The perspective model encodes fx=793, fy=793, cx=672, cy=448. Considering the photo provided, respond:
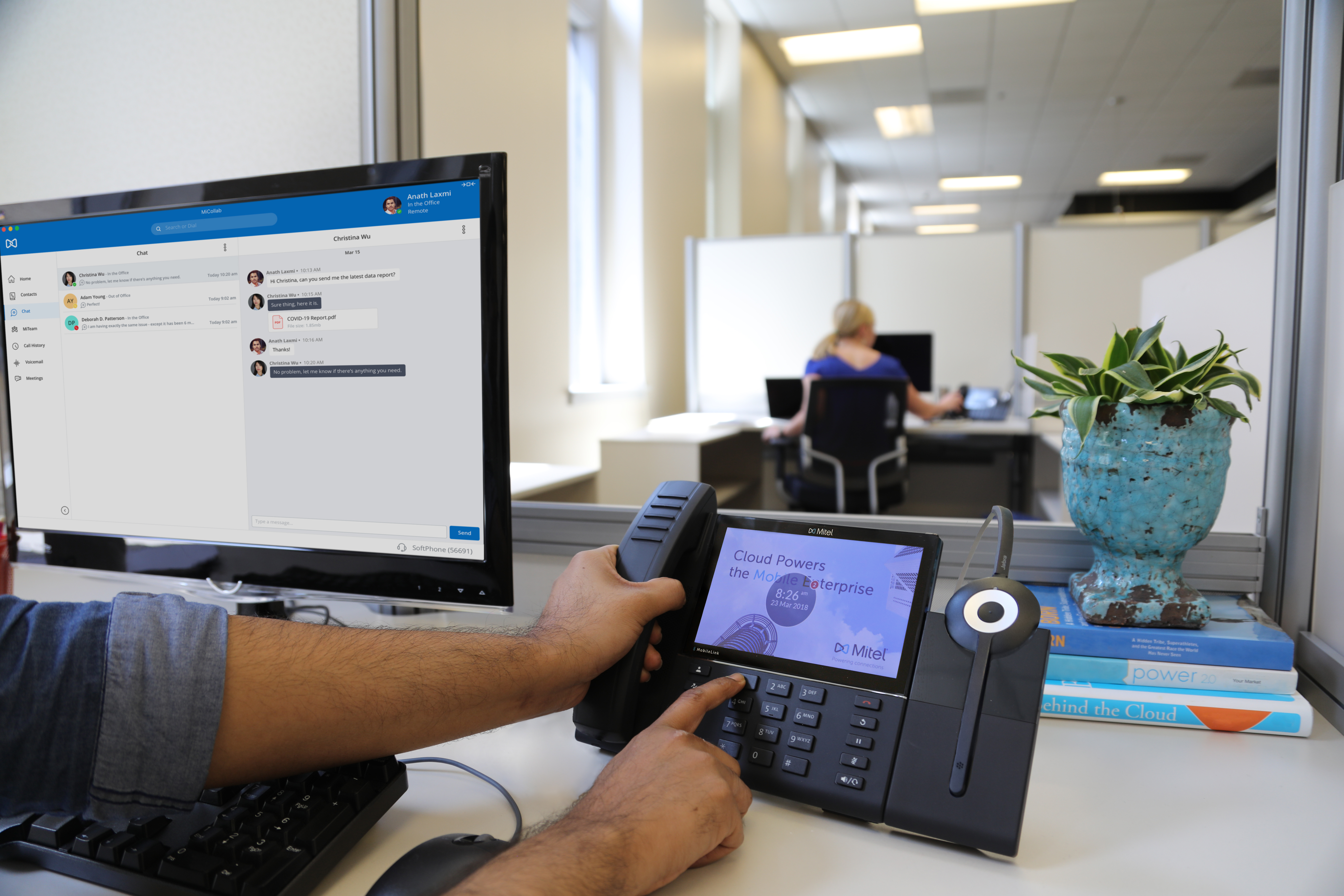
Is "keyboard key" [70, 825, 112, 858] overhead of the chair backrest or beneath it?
beneath

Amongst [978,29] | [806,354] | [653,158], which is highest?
[978,29]

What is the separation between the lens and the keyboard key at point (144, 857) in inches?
17.5

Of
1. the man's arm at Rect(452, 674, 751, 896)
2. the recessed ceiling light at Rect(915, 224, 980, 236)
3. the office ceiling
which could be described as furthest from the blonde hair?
the recessed ceiling light at Rect(915, 224, 980, 236)

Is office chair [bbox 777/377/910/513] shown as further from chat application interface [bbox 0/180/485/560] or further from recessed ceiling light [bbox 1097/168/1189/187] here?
recessed ceiling light [bbox 1097/168/1189/187]

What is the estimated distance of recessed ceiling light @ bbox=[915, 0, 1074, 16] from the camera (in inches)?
172

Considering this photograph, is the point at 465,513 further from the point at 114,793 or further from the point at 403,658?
the point at 114,793

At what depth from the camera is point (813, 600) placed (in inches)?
22.9

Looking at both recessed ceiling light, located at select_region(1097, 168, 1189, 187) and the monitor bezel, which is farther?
recessed ceiling light, located at select_region(1097, 168, 1189, 187)

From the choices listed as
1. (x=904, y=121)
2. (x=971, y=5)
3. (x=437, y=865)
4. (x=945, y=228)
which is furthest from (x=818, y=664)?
(x=945, y=228)

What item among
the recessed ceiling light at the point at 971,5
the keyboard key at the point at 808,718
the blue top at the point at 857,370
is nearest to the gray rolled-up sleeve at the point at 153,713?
the keyboard key at the point at 808,718

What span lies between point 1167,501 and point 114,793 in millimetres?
→ 752

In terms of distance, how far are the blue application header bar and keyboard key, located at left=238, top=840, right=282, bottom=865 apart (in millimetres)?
432

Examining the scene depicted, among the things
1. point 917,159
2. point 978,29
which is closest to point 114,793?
point 978,29

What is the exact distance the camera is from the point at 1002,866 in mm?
458
